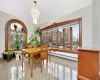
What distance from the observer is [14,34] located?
5.51 m

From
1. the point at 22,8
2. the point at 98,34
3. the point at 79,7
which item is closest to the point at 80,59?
the point at 98,34

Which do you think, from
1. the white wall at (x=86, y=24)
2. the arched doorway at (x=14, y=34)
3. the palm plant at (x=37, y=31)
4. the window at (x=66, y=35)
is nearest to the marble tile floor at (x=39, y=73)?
the white wall at (x=86, y=24)

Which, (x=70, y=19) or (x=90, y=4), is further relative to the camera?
(x=70, y=19)

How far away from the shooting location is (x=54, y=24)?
5.49 m

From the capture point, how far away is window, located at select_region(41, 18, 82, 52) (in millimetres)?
4181

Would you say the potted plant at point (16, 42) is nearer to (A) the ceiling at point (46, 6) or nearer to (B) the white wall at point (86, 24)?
(A) the ceiling at point (46, 6)

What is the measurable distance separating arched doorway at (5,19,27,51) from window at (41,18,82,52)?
1779mm

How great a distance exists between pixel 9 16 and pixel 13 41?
154cm

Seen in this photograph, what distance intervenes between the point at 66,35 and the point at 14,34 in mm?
3281

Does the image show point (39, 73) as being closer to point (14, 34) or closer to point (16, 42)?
point (16, 42)

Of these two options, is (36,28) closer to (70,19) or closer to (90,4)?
(70,19)

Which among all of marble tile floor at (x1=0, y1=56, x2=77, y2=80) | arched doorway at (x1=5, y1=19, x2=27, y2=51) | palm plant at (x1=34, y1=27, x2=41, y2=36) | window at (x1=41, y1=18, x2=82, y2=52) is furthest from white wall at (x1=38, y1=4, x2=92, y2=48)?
arched doorway at (x1=5, y1=19, x2=27, y2=51)

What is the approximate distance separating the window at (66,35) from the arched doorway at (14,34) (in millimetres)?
1779

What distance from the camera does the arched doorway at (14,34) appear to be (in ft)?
16.8
